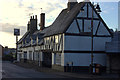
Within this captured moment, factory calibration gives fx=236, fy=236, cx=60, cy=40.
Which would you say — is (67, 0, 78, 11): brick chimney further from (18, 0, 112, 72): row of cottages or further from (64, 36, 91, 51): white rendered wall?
(64, 36, 91, 51): white rendered wall

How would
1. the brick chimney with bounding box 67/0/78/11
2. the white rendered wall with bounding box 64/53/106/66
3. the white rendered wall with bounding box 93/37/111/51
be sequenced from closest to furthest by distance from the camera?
1. the white rendered wall with bounding box 64/53/106/66
2. the white rendered wall with bounding box 93/37/111/51
3. the brick chimney with bounding box 67/0/78/11

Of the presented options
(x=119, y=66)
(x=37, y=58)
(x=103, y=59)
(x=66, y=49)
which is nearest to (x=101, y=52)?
(x=103, y=59)

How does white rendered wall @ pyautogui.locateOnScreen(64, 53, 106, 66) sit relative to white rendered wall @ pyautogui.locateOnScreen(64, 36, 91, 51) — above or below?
below

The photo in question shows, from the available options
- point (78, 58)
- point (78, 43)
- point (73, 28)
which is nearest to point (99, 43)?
point (78, 43)

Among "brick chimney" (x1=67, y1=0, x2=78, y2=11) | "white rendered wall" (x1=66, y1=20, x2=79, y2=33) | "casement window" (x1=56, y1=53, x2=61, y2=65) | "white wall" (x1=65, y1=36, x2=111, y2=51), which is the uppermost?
"brick chimney" (x1=67, y1=0, x2=78, y2=11)

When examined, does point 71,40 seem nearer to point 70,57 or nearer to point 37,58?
point 70,57

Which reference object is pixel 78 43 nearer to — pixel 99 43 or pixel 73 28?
pixel 73 28

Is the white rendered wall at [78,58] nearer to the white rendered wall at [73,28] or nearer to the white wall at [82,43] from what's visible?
the white wall at [82,43]

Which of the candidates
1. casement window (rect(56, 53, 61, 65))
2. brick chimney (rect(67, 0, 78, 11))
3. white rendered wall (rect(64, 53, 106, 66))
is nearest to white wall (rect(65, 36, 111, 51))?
white rendered wall (rect(64, 53, 106, 66))

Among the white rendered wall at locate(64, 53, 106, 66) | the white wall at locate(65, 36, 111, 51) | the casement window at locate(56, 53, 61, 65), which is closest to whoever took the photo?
the white rendered wall at locate(64, 53, 106, 66)

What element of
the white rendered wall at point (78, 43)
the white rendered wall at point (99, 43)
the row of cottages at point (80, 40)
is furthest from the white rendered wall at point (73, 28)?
the white rendered wall at point (99, 43)

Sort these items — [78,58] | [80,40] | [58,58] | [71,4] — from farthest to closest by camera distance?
[71,4], [58,58], [80,40], [78,58]

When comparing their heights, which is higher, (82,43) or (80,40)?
(80,40)

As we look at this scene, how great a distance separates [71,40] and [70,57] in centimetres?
244
